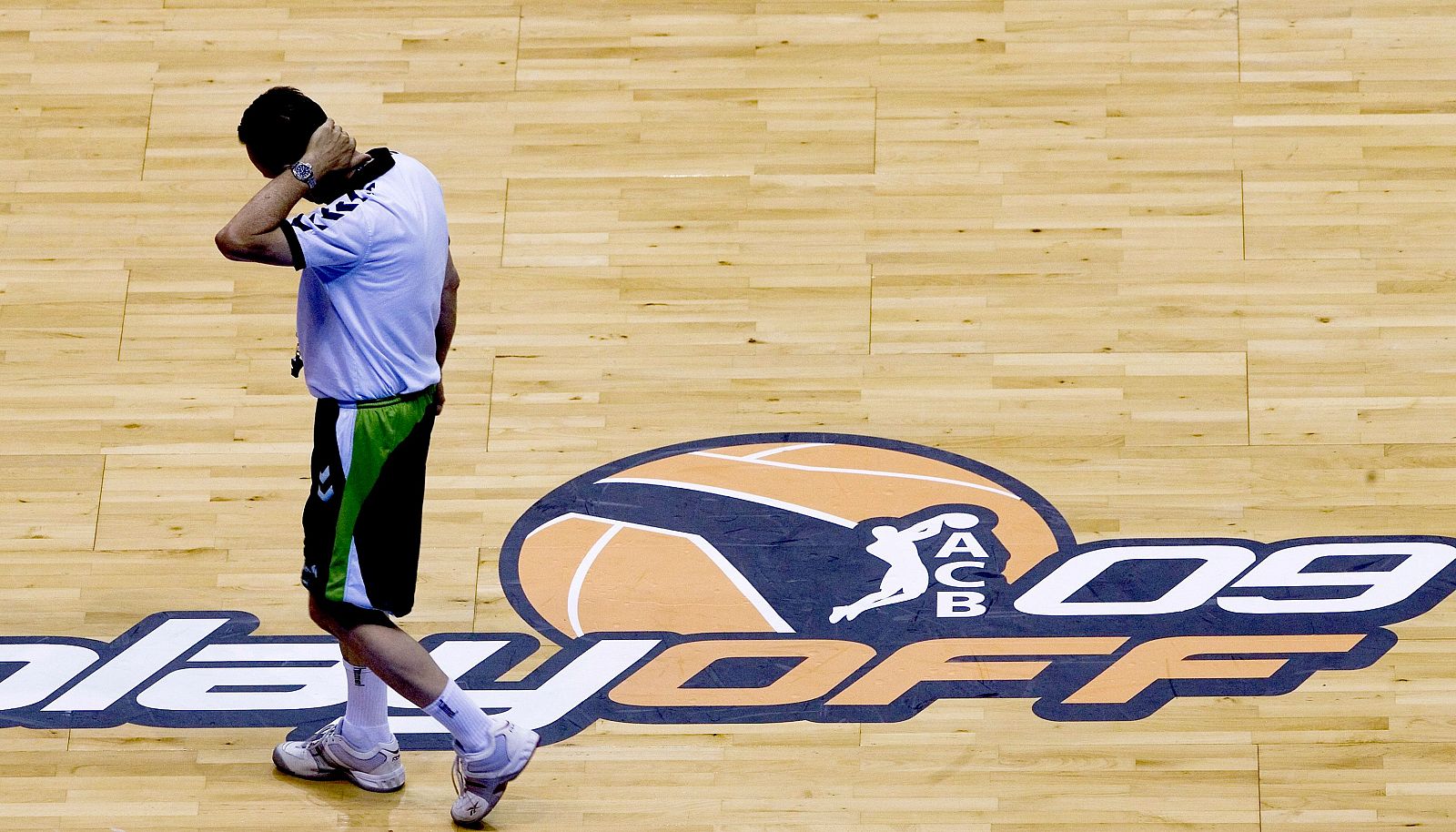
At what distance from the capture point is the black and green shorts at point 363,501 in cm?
382

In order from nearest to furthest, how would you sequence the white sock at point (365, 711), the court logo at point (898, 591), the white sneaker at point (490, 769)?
the white sneaker at point (490, 769) < the white sock at point (365, 711) < the court logo at point (898, 591)

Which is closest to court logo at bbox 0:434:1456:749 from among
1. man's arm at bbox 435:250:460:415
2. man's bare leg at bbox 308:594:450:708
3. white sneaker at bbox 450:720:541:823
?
white sneaker at bbox 450:720:541:823

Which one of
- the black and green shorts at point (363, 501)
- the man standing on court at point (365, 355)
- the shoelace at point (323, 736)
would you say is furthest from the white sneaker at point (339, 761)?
the black and green shorts at point (363, 501)

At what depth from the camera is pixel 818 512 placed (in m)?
4.79

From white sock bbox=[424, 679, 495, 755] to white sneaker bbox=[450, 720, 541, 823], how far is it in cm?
2

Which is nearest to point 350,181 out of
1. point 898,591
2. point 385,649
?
point 385,649

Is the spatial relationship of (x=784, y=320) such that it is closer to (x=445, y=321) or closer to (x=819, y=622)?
(x=819, y=622)

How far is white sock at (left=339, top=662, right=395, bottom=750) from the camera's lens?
4.16 meters

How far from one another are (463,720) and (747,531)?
3.54ft

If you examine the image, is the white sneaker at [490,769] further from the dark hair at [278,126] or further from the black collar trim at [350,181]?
the dark hair at [278,126]

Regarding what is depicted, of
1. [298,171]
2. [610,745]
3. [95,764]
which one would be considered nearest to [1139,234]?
[610,745]

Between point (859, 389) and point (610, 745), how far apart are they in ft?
4.20

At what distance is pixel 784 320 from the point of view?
203 inches

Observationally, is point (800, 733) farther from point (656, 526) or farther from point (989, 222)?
point (989, 222)
